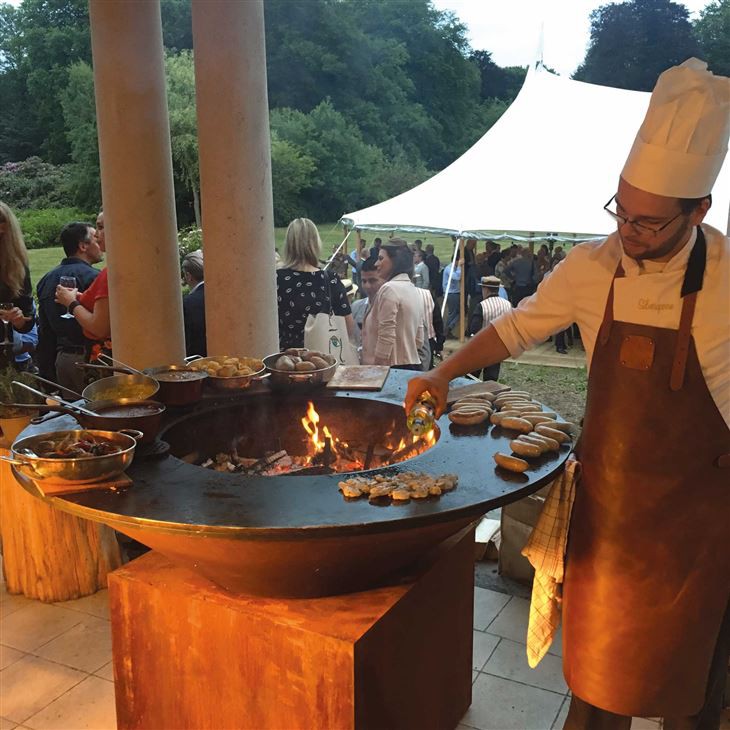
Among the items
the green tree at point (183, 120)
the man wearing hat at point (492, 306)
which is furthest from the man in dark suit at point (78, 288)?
the green tree at point (183, 120)

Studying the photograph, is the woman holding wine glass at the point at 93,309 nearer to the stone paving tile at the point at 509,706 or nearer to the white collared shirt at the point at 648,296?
the stone paving tile at the point at 509,706

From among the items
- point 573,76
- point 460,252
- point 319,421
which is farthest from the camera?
point 573,76

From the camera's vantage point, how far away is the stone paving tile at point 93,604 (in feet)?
12.3

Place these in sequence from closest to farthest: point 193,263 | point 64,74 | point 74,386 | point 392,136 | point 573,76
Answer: point 74,386 < point 193,263 < point 64,74 < point 573,76 < point 392,136

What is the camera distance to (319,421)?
3262 mm

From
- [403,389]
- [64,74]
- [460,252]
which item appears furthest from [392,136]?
[403,389]

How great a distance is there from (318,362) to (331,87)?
85.0 ft

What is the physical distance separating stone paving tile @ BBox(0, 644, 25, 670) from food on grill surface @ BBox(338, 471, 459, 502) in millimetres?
2115

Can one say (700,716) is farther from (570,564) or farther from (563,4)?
(563,4)

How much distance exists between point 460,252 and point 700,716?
9.61m

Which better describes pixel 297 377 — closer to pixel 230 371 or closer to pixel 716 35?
pixel 230 371

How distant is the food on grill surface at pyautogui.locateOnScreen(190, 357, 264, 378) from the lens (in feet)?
10.7

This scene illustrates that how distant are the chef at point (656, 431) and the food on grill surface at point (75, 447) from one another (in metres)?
1.41

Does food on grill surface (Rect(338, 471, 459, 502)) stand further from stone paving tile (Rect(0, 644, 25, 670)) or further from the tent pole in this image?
the tent pole
